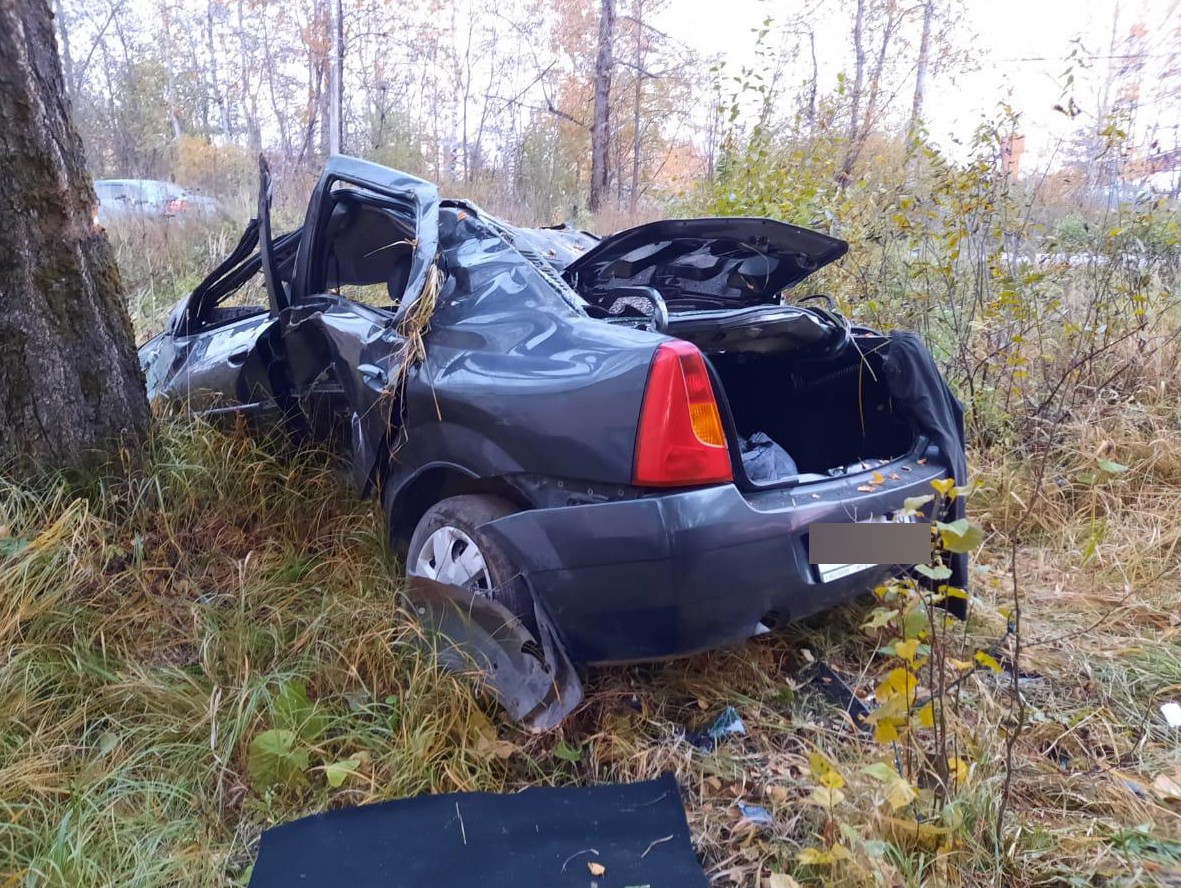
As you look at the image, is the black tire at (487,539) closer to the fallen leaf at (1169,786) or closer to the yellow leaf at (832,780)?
the yellow leaf at (832,780)

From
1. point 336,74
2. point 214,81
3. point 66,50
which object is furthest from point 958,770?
point 214,81

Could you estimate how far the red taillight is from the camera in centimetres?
188

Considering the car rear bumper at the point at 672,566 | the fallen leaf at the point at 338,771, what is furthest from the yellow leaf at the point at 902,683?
the fallen leaf at the point at 338,771

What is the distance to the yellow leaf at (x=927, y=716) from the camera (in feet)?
5.68

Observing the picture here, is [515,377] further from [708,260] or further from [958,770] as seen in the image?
[958,770]

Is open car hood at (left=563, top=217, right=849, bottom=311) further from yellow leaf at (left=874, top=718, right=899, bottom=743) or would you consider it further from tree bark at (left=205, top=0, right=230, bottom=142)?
tree bark at (left=205, top=0, right=230, bottom=142)

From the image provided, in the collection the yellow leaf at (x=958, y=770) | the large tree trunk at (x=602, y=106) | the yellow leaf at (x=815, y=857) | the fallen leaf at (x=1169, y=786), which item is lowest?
the fallen leaf at (x=1169, y=786)

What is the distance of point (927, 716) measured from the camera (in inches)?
69.5

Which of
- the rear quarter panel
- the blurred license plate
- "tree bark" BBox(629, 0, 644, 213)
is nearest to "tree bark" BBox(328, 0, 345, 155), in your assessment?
"tree bark" BBox(629, 0, 644, 213)

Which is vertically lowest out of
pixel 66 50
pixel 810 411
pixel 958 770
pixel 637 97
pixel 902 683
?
pixel 958 770

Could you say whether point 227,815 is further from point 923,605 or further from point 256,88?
point 256,88

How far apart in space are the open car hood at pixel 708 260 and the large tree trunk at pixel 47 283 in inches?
66.8

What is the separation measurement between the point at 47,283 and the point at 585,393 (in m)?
1.95

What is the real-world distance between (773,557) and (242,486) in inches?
85.4
